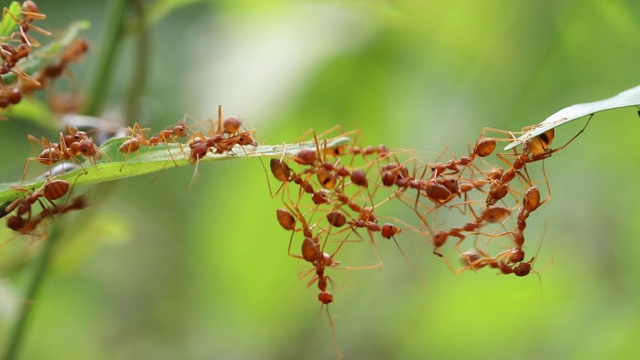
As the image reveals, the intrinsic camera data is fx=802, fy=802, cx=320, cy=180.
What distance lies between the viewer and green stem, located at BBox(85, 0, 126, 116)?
159cm

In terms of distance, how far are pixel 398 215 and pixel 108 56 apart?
36.3 inches

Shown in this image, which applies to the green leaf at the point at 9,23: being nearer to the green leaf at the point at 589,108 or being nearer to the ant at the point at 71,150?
the ant at the point at 71,150

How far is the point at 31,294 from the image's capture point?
1.56 m

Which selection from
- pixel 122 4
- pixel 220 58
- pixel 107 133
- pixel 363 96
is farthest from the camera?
pixel 220 58

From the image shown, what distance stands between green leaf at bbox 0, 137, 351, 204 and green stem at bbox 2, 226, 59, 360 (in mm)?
620

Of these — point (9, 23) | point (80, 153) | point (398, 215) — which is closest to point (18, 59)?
point (9, 23)

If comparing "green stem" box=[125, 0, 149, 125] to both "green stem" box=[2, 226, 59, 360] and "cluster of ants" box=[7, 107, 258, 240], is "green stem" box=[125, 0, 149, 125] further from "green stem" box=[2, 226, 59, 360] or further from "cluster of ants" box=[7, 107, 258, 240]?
"cluster of ants" box=[7, 107, 258, 240]

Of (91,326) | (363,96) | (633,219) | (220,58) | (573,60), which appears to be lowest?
(633,219)

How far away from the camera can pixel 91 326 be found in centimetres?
265

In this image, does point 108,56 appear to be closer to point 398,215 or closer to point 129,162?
point 129,162

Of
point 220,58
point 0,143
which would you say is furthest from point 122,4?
Result: point 220,58

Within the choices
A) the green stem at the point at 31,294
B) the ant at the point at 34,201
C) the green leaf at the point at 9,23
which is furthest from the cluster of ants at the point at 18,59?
the green stem at the point at 31,294

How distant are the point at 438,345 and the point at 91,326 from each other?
1.18m

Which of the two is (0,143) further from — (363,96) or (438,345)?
(438,345)
